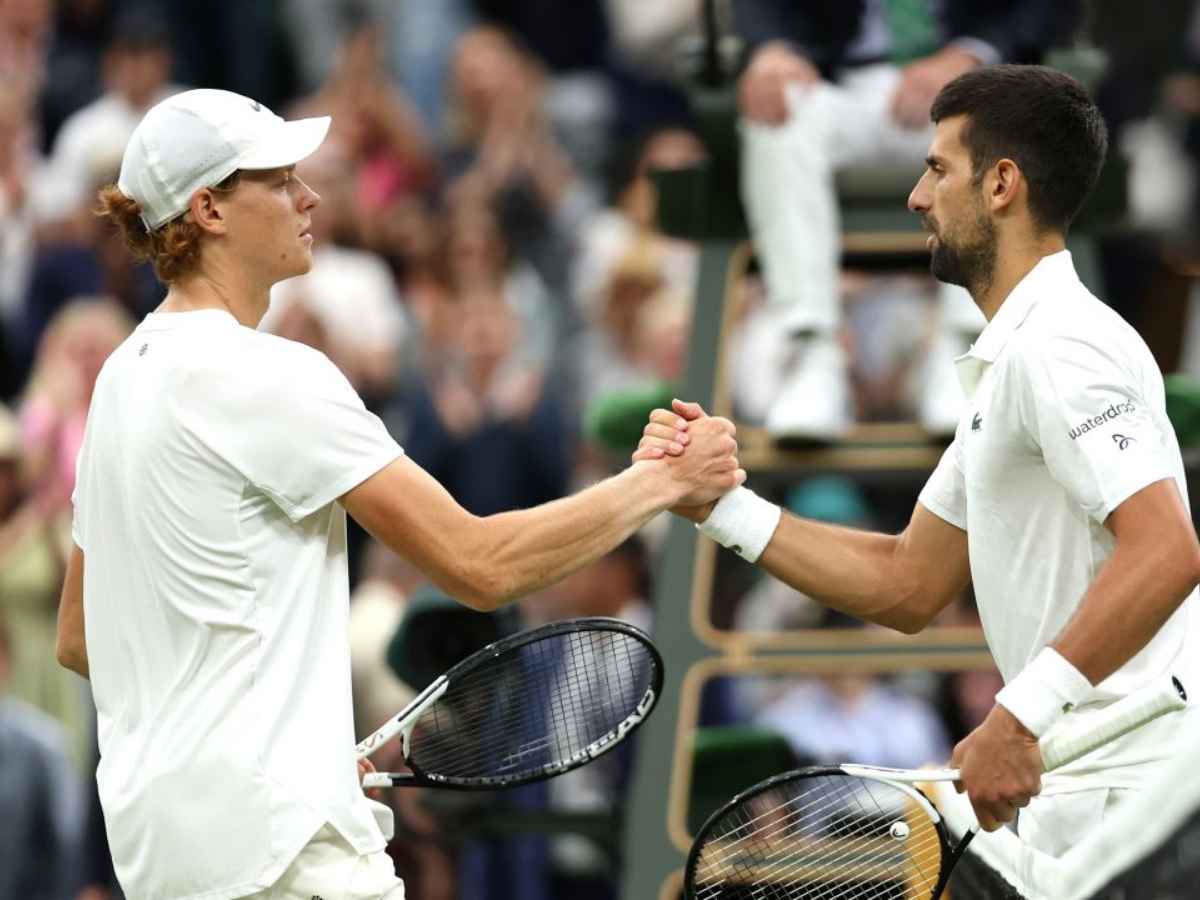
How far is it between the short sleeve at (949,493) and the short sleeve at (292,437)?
3.58 ft

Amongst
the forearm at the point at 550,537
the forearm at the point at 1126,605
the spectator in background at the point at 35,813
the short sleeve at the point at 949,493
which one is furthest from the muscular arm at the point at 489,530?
the spectator in background at the point at 35,813

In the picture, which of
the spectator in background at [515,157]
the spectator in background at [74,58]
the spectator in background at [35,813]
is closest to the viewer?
the spectator in background at [35,813]

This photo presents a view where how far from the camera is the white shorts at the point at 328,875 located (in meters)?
3.59

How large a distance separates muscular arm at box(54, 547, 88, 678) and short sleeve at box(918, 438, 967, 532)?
1427 mm

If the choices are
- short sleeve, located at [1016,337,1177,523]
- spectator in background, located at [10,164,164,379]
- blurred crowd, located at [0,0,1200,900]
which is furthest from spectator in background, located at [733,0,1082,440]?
spectator in background, located at [10,164,164,379]

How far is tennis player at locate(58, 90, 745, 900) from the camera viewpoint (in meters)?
3.59

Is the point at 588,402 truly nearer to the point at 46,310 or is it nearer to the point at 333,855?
the point at 46,310

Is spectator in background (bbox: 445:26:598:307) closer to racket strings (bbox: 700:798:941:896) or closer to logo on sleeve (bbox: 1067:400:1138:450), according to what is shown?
racket strings (bbox: 700:798:941:896)

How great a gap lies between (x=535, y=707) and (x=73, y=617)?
834 mm

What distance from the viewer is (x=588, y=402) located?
31.0ft

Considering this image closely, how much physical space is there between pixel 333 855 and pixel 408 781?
50 cm

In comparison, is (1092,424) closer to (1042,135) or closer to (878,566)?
(1042,135)

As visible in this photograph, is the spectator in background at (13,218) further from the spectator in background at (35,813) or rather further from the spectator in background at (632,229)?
the spectator in background at (632,229)

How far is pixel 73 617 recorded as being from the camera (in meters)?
4.04
